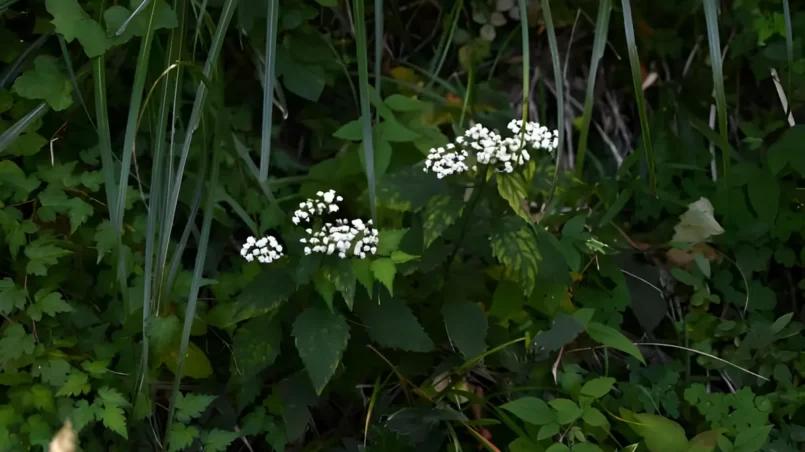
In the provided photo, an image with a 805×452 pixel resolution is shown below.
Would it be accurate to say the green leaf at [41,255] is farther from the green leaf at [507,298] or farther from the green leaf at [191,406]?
the green leaf at [507,298]

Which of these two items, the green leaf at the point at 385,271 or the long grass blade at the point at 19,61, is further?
the long grass blade at the point at 19,61

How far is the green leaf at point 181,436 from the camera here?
30.5 inches

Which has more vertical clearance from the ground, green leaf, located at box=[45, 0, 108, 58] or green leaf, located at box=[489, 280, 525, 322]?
green leaf, located at box=[45, 0, 108, 58]

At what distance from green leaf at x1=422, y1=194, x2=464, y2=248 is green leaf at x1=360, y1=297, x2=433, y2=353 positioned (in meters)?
0.10

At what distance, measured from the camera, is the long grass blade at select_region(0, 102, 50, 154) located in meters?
0.80

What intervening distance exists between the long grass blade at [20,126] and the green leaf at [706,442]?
0.92m

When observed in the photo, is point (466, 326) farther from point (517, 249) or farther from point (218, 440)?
point (218, 440)

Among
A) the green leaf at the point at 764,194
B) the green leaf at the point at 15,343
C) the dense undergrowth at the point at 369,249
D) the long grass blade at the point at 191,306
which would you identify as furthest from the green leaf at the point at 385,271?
the green leaf at the point at 764,194

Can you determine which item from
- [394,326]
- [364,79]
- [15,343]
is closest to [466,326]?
[394,326]

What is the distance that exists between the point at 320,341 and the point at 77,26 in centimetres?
50

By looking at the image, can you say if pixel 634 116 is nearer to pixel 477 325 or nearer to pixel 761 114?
pixel 761 114

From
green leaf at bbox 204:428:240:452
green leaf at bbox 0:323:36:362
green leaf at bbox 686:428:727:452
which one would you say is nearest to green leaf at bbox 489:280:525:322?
green leaf at bbox 686:428:727:452

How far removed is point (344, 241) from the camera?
727mm

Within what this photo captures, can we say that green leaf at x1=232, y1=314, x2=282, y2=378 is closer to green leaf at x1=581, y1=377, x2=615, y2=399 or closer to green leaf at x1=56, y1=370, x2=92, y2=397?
green leaf at x1=56, y1=370, x2=92, y2=397
